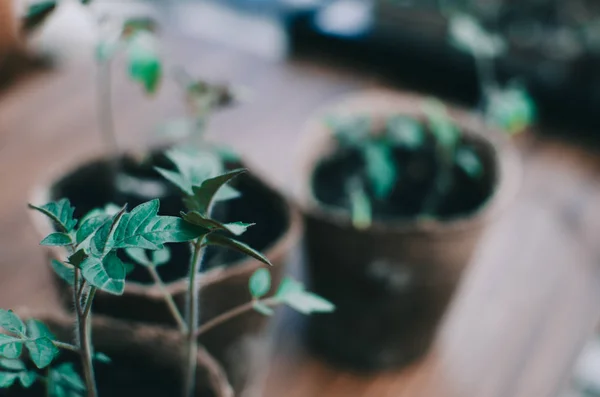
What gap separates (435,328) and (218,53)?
98cm

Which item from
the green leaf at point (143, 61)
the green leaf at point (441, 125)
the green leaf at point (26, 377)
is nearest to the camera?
the green leaf at point (26, 377)

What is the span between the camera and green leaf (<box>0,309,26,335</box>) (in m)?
0.52

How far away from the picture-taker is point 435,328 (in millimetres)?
1119

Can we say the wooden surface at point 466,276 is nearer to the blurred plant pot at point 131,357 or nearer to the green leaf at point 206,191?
the blurred plant pot at point 131,357

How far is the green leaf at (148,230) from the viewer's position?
1.55 feet

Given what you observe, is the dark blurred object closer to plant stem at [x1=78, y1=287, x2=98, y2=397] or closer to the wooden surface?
the wooden surface

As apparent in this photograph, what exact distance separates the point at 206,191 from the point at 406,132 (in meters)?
0.59

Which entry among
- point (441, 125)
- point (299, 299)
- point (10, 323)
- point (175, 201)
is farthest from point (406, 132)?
point (10, 323)

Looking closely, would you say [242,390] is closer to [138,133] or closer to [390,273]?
[390,273]

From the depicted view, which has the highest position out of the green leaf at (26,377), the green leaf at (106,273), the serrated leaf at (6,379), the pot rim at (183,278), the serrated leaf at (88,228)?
the green leaf at (106,273)

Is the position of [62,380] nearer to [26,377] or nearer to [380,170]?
[26,377]

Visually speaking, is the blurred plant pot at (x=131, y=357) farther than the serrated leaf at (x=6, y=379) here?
Yes

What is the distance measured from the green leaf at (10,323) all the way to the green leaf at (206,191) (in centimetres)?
16

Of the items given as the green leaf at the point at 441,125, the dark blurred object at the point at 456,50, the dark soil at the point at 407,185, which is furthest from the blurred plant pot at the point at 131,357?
the dark blurred object at the point at 456,50
